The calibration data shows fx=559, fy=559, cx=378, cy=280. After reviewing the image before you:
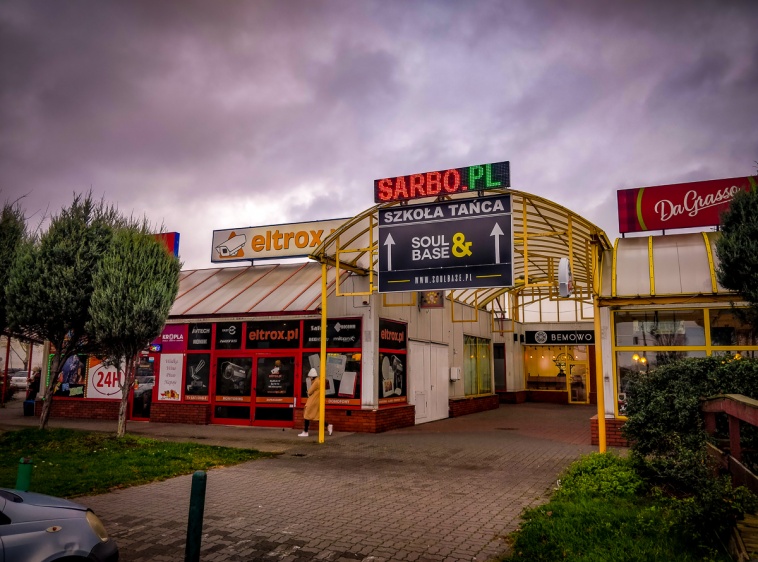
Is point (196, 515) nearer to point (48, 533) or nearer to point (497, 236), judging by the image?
point (48, 533)

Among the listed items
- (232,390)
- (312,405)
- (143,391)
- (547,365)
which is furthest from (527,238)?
(547,365)

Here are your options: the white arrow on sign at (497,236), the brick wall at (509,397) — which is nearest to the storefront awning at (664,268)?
→ the white arrow on sign at (497,236)

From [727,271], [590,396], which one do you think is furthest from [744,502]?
[590,396]

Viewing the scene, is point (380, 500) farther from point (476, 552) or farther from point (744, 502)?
point (744, 502)

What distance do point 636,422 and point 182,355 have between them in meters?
13.8

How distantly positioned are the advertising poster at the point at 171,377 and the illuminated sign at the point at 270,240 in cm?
433

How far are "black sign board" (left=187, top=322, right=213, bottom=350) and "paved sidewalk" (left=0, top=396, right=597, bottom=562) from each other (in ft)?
12.4

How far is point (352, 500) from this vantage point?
7793 mm

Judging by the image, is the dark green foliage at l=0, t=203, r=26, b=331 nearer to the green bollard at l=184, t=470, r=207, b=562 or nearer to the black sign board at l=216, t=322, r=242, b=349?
the black sign board at l=216, t=322, r=242, b=349

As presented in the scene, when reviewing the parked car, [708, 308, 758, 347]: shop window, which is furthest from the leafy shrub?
the parked car

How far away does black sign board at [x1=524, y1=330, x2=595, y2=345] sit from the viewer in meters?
27.4

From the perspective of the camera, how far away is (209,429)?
51.2ft

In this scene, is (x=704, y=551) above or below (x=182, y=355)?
below

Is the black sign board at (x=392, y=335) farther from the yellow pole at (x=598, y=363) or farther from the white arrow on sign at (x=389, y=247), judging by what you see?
the yellow pole at (x=598, y=363)
